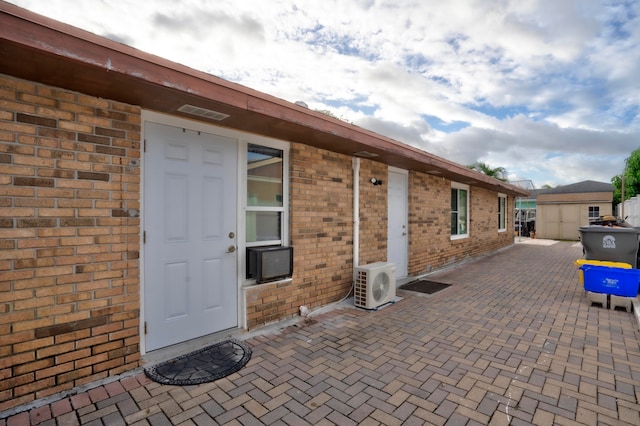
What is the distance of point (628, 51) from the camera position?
5.37 m

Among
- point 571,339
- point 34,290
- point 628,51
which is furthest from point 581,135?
point 34,290

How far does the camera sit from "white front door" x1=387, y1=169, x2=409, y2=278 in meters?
6.44

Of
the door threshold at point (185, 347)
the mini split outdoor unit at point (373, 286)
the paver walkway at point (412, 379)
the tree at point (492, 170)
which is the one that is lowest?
the paver walkway at point (412, 379)

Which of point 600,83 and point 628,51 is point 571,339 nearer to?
point 628,51

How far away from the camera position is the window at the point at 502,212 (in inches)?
518

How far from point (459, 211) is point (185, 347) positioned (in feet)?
28.8

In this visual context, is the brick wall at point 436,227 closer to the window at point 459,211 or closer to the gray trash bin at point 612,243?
the window at point 459,211

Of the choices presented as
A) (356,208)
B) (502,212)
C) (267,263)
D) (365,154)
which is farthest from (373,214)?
(502,212)

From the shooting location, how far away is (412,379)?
105 inches

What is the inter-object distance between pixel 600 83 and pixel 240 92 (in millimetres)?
9753

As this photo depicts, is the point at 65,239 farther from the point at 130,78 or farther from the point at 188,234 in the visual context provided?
the point at 130,78

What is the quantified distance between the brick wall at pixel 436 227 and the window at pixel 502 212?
9.38 ft

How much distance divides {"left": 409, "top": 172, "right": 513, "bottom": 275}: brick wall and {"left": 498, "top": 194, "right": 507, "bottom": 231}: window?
2858 millimetres

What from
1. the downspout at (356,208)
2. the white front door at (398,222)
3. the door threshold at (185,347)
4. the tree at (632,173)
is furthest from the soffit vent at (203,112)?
the tree at (632,173)
